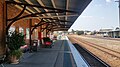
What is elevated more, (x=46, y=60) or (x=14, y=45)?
(x=14, y=45)

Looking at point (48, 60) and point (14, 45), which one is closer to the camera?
point (14, 45)

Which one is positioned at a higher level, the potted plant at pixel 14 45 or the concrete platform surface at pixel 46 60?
the potted plant at pixel 14 45

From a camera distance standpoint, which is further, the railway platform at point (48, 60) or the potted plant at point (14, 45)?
the railway platform at point (48, 60)

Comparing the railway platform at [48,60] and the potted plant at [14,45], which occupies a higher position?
the potted plant at [14,45]

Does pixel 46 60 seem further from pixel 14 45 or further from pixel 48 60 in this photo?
pixel 14 45

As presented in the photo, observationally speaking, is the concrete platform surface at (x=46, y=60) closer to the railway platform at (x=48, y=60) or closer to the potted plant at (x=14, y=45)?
the railway platform at (x=48, y=60)

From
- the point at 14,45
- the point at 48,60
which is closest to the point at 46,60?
the point at 48,60

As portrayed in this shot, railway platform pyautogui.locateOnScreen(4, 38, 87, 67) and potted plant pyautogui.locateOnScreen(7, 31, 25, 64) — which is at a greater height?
potted plant pyautogui.locateOnScreen(7, 31, 25, 64)

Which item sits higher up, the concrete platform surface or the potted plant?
the potted plant

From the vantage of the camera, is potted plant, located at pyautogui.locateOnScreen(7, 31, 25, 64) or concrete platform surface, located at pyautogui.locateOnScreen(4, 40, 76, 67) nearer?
potted plant, located at pyautogui.locateOnScreen(7, 31, 25, 64)

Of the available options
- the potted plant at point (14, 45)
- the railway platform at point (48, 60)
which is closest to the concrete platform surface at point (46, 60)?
the railway platform at point (48, 60)

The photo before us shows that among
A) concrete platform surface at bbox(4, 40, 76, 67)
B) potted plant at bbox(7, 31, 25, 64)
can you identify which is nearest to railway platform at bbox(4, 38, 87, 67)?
concrete platform surface at bbox(4, 40, 76, 67)

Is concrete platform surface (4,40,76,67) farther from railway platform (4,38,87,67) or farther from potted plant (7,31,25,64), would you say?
potted plant (7,31,25,64)

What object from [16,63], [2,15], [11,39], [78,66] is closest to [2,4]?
[2,15]
